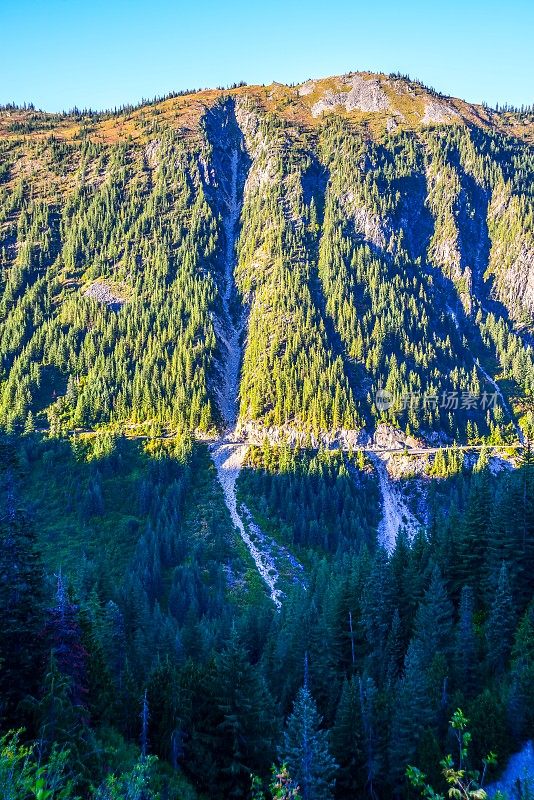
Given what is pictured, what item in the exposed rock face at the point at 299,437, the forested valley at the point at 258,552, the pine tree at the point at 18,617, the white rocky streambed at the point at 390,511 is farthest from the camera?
the exposed rock face at the point at 299,437

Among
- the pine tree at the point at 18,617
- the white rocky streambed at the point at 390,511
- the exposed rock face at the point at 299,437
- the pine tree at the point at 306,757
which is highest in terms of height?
the exposed rock face at the point at 299,437

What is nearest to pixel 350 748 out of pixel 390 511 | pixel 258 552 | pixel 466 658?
pixel 466 658

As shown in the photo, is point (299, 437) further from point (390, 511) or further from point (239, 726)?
point (239, 726)

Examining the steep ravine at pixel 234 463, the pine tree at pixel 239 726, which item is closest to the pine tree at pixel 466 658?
the pine tree at pixel 239 726

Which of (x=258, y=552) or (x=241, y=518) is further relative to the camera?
(x=241, y=518)

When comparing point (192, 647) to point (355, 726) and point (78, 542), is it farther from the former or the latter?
point (78, 542)

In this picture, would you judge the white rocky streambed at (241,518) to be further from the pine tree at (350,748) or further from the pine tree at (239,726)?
the pine tree at (239,726)

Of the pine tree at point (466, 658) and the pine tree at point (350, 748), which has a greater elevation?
the pine tree at point (466, 658)

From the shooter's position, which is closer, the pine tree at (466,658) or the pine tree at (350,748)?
the pine tree at (350,748)

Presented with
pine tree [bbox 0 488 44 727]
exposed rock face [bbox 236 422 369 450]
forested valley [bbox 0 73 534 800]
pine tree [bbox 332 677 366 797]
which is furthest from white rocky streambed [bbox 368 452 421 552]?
pine tree [bbox 0 488 44 727]

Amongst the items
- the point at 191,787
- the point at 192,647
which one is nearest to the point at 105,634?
the point at 192,647

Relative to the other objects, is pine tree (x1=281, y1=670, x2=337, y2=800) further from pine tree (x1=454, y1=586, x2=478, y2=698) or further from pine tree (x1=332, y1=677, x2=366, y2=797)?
A: pine tree (x1=454, y1=586, x2=478, y2=698)
